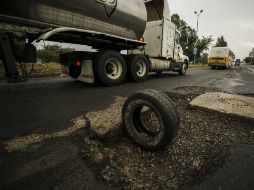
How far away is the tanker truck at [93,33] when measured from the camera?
13.3 ft

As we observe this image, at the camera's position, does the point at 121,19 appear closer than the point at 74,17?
No

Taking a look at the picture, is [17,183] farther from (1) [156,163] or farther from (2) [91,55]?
(2) [91,55]

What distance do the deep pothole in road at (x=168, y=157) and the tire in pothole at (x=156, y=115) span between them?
0.13 meters

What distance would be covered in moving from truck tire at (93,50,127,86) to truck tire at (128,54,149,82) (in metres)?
0.48

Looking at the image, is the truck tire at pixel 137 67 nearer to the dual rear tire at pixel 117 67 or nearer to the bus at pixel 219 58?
the dual rear tire at pixel 117 67

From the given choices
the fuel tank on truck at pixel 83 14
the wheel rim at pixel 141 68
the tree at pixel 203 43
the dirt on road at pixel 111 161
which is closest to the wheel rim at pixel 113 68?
the fuel tank on truck at pixel 83 14

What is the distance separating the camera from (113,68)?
6.61 m

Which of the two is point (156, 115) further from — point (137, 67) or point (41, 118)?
point (137, 67)

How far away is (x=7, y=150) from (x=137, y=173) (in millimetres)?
1407

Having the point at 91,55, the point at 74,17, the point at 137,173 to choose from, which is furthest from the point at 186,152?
the point at 91,55

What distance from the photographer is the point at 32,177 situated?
169cm

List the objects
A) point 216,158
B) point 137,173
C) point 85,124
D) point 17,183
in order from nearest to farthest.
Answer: point 17,183 → point 137,173 → point 216,158 → point 85,124

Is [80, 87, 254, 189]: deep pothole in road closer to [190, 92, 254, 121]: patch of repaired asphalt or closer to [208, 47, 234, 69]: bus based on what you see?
[190, 92, 254, 121]: patch of repaired asphalt

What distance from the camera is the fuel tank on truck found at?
407 centimetres
